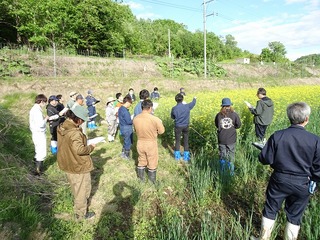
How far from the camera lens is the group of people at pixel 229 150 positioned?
2.72 meters

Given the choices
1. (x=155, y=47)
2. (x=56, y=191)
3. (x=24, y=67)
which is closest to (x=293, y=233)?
(x=56, y=191)

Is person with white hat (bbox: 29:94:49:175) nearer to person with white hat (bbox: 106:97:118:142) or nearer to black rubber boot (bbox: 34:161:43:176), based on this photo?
black rubber boot (bbox: 34:161:43:176)

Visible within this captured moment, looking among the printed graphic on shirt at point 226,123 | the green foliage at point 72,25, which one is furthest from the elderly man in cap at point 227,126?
the green foliage at point 72,25

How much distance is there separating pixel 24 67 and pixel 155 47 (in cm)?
4560

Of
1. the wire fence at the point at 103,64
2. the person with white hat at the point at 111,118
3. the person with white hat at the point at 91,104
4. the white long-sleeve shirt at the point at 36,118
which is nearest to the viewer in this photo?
the white long-sleeve shirt at the point at 36,118

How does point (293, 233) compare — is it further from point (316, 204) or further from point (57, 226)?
point (57, 226)

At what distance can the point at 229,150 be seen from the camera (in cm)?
529

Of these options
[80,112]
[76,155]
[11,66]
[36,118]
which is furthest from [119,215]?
[11,66]

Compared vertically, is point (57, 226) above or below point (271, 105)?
below

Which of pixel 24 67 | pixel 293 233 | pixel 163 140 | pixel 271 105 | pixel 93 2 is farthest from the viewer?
pixel 93 2

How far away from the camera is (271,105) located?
6.88 m

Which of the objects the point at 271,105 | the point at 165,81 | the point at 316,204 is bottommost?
the point at 316,204

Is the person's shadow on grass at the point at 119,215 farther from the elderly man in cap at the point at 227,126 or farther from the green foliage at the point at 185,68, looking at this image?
the green foliage at the point at 185,68

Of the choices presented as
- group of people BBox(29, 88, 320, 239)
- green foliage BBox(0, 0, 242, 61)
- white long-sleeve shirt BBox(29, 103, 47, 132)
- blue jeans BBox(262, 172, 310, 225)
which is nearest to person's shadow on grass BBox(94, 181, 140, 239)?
group of people BBox(29, 88, 320, 239)
